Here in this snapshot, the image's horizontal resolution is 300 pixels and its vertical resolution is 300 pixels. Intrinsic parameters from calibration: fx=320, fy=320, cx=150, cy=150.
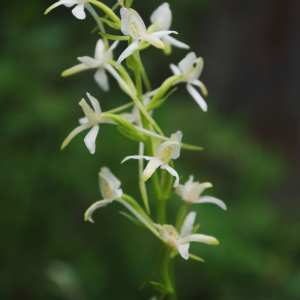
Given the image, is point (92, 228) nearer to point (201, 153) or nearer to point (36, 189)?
point (36, 189)

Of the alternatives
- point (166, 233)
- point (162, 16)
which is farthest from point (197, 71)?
point (166, 233)

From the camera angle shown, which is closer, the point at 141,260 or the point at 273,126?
the point at 141,260

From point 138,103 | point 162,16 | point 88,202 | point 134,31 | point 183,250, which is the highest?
point 162,16

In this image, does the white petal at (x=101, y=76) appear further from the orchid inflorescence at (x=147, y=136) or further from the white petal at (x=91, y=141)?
the white petal at (x=91, y=141)

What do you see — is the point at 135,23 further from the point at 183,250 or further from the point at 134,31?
the point at 183,250

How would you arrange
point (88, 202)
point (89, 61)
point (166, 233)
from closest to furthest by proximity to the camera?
point (166, 233) → point (89, 61) → point (88, 202)

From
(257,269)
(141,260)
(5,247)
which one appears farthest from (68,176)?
(257,269)

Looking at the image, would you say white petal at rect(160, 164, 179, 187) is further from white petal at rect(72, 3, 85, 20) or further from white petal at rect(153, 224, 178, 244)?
white petal at rect(72, 3, 85, 20)
